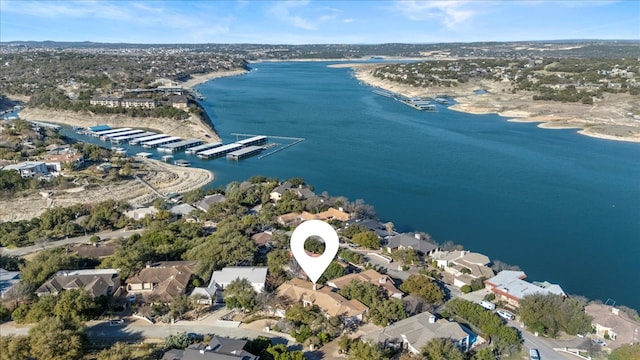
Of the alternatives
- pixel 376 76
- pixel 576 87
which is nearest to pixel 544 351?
pixel 576 87

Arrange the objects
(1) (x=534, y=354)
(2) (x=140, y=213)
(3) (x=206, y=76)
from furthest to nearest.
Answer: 1. (3) (x=206, y=76)
2. (2) (x=140, y=213)
3. (1) (x=534, y=354)

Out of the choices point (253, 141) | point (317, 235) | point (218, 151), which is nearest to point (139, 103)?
point (253, 141)

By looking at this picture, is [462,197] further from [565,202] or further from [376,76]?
[376,76]

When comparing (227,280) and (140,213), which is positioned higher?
(140,213)

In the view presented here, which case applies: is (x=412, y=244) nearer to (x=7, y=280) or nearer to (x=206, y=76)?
(x=7, y=280)

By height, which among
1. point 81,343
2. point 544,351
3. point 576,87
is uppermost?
point 576,87

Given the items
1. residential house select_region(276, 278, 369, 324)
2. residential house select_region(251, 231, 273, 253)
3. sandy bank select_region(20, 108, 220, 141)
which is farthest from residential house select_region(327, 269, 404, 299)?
sandy bank select_region(20, 108, 220, 141)
